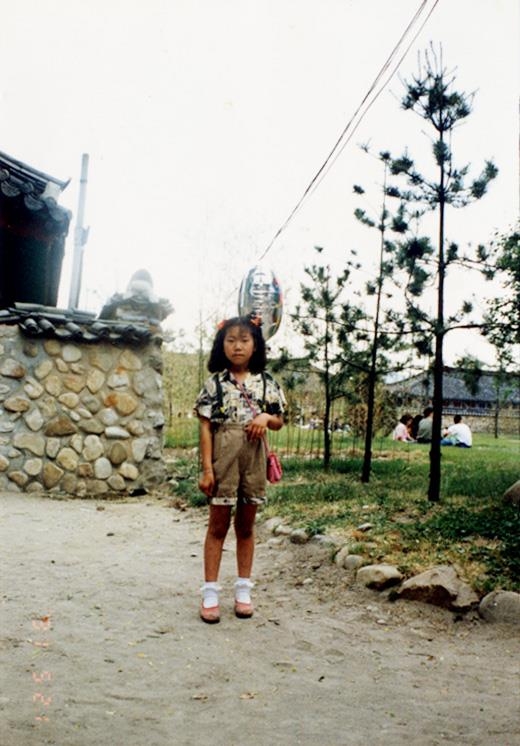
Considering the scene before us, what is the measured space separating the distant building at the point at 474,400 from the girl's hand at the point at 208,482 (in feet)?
11.3

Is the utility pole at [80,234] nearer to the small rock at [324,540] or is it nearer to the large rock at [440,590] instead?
the small rock at [324,540]

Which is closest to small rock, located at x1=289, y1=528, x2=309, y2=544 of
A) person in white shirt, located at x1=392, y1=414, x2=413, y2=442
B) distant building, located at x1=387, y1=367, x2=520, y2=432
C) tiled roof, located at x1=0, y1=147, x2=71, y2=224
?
distant building, located at x1=387, y1=367, x2=520, y2=432

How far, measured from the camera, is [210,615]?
287 centimetres

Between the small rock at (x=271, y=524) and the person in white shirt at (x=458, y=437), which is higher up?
the person in white shirt at (x=458, y=437)

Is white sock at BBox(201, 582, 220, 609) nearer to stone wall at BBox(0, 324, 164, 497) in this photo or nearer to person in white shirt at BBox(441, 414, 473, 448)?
stone wall at BBox(0, 324, 164, 497)

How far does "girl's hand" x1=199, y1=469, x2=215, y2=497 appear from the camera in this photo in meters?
2.85

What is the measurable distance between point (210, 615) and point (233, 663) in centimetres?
46

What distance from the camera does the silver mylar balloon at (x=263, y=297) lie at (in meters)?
6.49

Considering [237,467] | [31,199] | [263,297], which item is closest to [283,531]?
[237,467]

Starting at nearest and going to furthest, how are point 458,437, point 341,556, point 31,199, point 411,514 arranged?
point 341,556 < point 411,514 < point 31,199 < point 458,437

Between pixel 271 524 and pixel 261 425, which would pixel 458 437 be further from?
pixel 261 425

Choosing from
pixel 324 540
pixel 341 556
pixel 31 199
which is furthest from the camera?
pixel 31 199

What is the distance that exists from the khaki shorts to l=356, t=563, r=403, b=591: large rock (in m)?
0.99

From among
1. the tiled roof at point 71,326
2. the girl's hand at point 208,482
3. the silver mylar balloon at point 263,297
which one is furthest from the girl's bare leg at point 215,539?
the tiled roof at point 71,326
